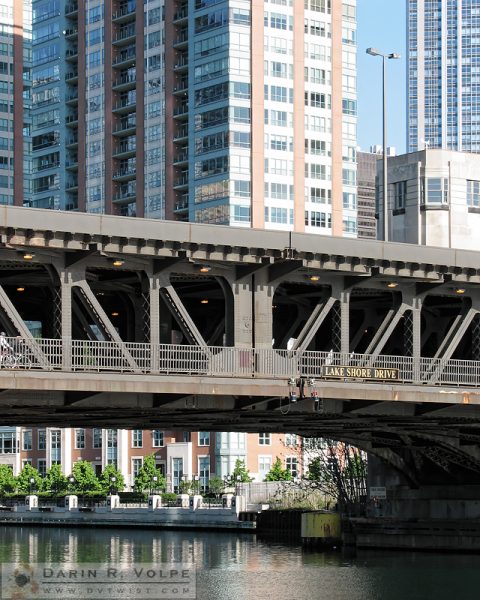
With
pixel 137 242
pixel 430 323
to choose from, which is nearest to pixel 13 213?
pixel 137 242

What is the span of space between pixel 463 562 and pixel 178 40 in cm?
11878

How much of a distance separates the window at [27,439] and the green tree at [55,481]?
2117 centimetres

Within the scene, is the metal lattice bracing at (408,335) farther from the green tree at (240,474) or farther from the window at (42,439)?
the window at (42,439)

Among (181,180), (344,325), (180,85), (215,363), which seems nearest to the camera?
(215,363)

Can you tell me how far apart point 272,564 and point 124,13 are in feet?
413

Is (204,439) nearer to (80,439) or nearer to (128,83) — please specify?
(80,439)

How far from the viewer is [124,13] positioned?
199 meters

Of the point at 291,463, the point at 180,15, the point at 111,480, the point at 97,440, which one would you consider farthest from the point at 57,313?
the point at 180,15

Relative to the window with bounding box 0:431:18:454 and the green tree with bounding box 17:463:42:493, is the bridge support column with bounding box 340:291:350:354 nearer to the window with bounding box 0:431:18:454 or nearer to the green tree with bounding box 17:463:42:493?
the green tree with bounding box 17:463:42:493

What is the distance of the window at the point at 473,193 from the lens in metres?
155

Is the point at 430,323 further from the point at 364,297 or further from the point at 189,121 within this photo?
the point at 189,121

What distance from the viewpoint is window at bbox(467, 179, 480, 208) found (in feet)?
508

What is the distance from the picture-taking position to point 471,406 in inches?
2603

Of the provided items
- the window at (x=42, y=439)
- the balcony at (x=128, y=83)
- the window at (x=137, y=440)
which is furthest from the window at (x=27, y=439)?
the balcony at (x=128, y=83)
